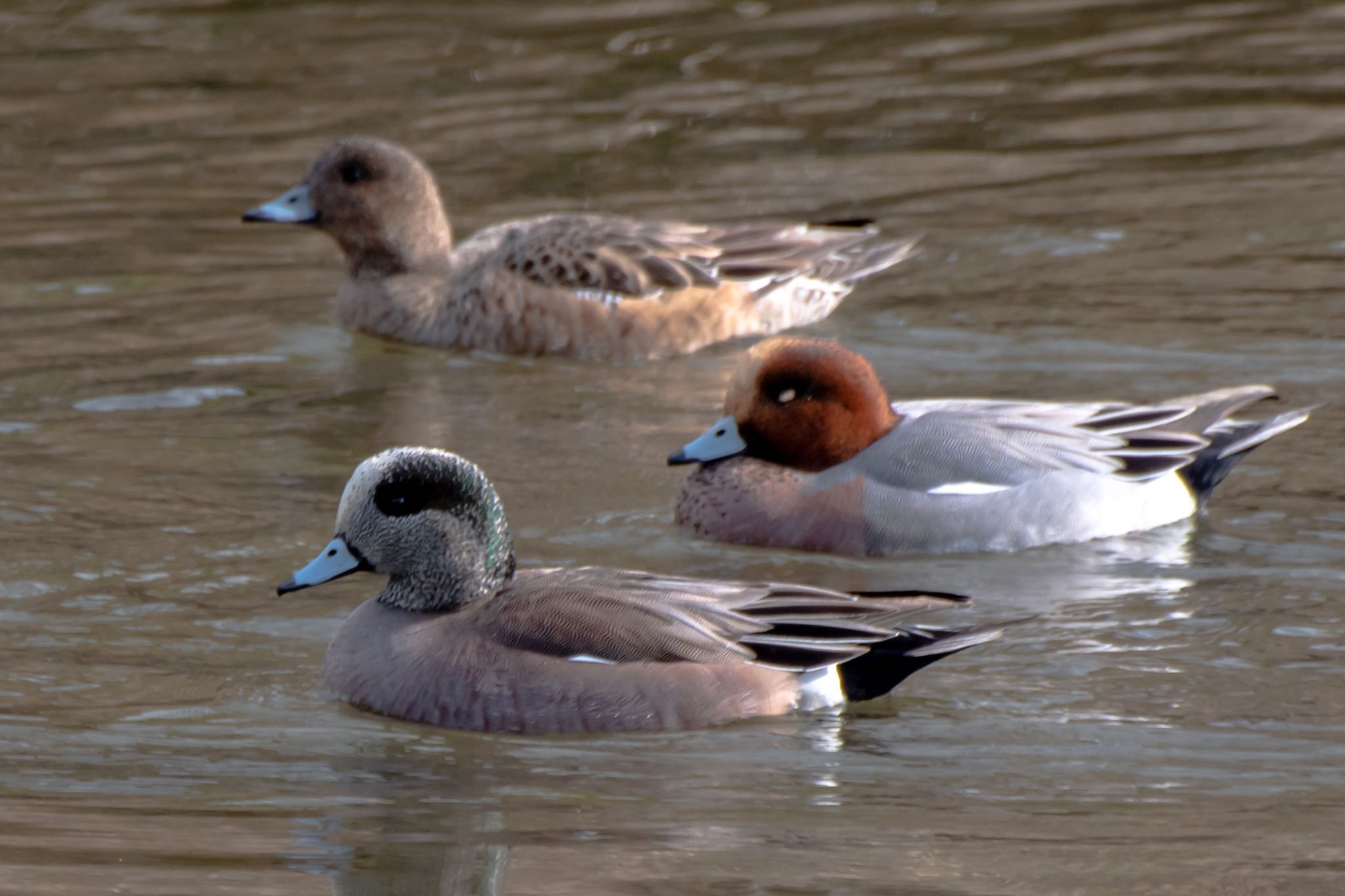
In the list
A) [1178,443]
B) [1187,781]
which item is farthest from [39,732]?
[1178,443]

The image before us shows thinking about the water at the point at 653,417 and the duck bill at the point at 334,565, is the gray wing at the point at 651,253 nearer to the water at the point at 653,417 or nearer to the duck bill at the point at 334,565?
the water at the point at 653,417

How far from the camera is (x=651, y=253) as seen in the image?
1020cm

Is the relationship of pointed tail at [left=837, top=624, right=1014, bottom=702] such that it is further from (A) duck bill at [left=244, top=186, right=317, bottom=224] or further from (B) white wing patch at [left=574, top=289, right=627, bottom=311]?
(A) duck bill at [left=244, top=186, right=317, bottom=224]

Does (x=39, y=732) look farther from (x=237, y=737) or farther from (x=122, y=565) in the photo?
(x=122, y=565)

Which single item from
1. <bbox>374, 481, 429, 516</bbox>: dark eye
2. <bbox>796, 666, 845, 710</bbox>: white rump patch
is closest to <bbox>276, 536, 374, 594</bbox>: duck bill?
<bbox>374, 481, 429, 516</bbox>: dark eye

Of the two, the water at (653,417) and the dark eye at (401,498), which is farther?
the dark eye at (401,498)

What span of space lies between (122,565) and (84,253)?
4.59 meters

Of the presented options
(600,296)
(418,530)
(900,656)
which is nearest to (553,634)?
(418,530)

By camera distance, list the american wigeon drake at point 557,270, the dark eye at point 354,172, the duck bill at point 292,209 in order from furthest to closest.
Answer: the dark eye at point 354,172
the duck bill at point 292,209
the american wigeon drake at point 557,270

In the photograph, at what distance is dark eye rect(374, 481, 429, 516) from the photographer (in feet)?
19.4

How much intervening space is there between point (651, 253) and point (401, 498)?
4440 mm

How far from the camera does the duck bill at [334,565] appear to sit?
593 centimetres

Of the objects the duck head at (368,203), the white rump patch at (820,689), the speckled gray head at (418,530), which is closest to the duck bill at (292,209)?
the duck head at (368,203)

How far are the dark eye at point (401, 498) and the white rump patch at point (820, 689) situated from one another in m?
1.12
